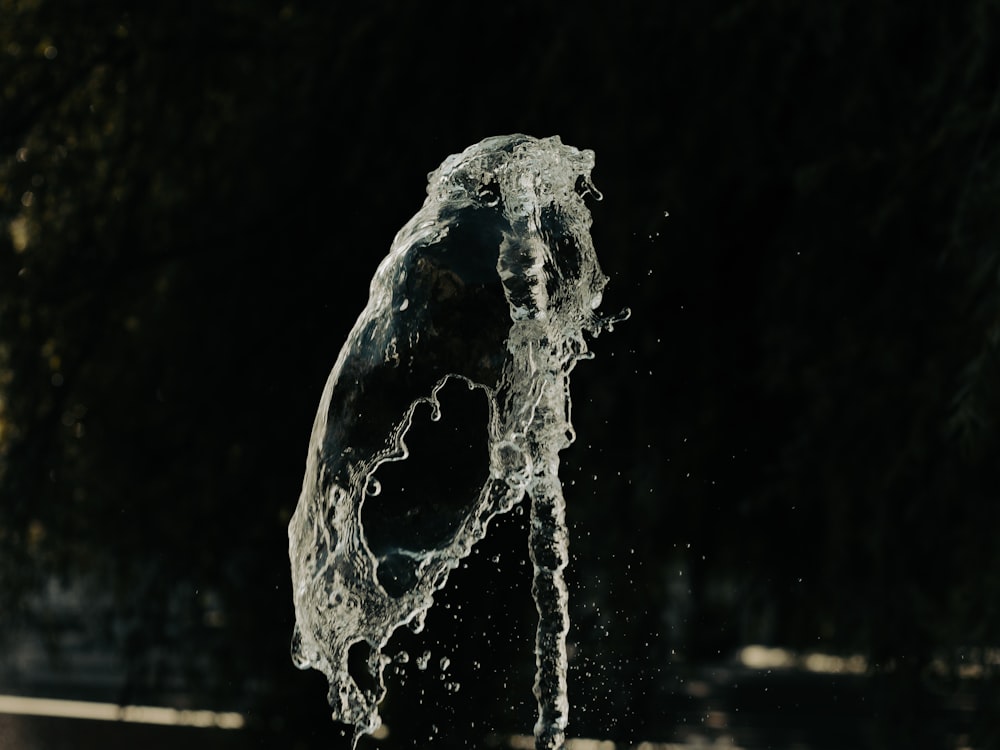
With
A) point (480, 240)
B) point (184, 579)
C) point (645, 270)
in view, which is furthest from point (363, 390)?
point (184, 579)

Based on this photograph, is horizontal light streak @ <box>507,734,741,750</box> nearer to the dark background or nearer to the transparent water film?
the dark background

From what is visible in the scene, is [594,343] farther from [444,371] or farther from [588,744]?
[444,371]

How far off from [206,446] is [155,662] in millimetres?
833

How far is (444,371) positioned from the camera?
304 cm

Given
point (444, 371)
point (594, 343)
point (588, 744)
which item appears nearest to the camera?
point (444, 371)

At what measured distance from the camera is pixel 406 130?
5070 mm

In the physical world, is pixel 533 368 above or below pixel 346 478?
above

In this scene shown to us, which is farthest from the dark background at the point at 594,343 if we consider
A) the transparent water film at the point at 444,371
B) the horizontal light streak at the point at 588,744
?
the transparent water film at the point at 444,371

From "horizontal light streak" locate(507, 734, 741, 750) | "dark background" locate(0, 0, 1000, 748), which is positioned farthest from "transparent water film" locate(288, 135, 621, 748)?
"horizontal light streak" locate(507, 734, 741, 750)

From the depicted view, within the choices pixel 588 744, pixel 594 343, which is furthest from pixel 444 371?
pixel 588 744

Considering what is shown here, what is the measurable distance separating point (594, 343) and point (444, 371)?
1922mm

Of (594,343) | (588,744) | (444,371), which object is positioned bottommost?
(588,744)

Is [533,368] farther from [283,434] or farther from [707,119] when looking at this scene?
[283,434]

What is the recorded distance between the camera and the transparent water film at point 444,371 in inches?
116
